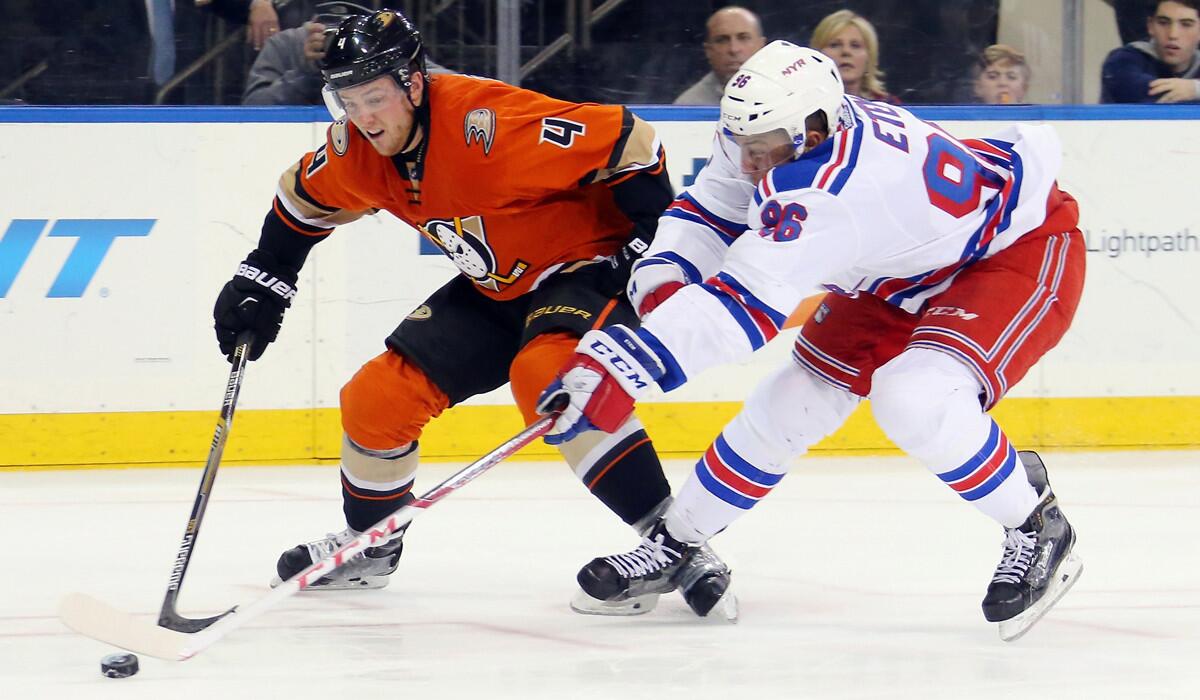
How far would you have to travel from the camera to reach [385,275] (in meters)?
4.51

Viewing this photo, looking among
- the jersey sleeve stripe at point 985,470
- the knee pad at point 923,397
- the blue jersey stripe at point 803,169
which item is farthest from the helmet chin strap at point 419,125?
the jersey sleeve stripe at point 985,470

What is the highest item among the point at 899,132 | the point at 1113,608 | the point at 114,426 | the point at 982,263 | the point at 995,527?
the point at 899,132

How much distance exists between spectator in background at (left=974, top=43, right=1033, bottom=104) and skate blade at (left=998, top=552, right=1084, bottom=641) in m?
2.38

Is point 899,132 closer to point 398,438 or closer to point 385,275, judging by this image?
point 398,438

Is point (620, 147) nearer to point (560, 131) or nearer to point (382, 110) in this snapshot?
point (560, 131)

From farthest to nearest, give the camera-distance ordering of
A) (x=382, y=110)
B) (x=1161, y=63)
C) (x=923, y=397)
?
1. (x=1161, y=63)
2. (x=382, y=110)
3. (x=923, y=397)

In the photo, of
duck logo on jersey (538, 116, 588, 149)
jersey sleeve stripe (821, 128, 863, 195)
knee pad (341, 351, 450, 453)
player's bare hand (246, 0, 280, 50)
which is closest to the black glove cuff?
knee pad (341, 351, 450, 453)

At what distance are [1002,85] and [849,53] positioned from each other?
476 mm

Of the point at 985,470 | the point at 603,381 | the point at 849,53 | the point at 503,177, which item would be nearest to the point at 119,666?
the point at 603,381

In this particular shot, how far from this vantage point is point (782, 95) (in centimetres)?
246

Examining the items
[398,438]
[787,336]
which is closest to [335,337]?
[787,336]

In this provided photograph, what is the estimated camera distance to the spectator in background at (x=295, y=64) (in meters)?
4.57

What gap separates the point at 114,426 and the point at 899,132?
265 cm

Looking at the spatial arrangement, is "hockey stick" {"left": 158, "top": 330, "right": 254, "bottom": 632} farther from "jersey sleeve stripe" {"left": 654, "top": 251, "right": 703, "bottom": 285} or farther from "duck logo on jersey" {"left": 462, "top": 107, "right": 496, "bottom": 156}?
"jersey sleeve stripe" {"left": 654, "top": 251, "right": 703, "bottom": 285}
